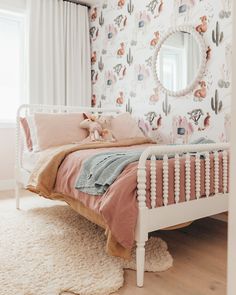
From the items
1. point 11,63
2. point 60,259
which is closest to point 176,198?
point 60,259

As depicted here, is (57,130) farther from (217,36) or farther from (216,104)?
(217,36)

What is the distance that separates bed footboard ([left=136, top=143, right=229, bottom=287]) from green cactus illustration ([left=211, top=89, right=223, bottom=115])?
23.3 inches

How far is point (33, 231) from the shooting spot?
2176mm

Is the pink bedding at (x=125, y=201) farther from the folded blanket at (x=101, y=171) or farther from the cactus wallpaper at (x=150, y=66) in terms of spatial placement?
the cactus wallpaper at (x=150, y=66)

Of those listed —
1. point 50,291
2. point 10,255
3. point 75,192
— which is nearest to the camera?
point 50,291

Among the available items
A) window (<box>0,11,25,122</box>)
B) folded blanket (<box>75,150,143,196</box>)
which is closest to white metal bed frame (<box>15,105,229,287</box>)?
folded blanket (<box>75,150,143,196</box>)

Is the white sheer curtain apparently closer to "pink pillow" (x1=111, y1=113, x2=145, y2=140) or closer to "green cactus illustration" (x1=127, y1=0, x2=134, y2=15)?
"green cactus illustration" (x1=127, y1=0, x2=134, y2=15)

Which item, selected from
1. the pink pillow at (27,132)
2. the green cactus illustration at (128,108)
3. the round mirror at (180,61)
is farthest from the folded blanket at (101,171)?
the green cactus illustration at (128,108)

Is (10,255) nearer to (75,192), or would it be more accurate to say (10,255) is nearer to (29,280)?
(29,280)

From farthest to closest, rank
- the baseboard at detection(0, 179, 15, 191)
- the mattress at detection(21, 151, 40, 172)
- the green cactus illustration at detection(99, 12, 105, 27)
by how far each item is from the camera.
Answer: the green cactus illustration at detection(99, 12, 105, 27), the baseboard at detection(0, 179, 15, 191), the mattress at detection(21, 151, 40, 172)

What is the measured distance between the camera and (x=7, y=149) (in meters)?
3.56

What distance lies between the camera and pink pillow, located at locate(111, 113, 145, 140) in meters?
3.05

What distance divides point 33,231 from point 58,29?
2.50 m

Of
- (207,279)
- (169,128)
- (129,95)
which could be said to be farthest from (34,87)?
(207,279)
